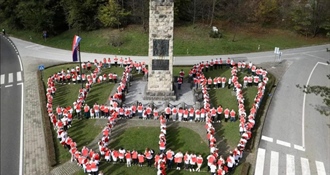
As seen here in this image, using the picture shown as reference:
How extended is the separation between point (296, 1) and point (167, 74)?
112 feet

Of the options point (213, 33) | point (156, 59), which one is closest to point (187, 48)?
point (213, 33)

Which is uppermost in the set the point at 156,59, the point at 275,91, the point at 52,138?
the point at 156,59

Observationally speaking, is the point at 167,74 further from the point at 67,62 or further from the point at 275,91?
the point at 67,62

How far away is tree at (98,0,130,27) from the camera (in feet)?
175

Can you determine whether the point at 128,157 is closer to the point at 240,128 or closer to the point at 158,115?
the point at 158,115

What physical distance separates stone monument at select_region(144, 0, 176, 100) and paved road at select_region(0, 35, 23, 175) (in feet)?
38.5

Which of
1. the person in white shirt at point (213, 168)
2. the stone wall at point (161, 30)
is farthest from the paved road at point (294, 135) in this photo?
the stone wall at point (161, 30)

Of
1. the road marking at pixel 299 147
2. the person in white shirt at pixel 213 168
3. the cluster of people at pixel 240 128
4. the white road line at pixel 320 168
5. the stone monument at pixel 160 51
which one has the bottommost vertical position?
the white road line at pixel 320 168

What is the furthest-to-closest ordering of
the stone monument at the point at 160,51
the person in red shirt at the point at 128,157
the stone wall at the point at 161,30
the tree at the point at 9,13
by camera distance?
1. the tree at the point at 9,13
2. the stone monument at the point at 160,51
3. the stone wall at the point at 161,30
4. the person in red shirt at the point at 128,157

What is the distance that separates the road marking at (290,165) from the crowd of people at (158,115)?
3.12m

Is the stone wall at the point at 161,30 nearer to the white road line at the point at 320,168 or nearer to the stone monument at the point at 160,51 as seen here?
the stone monument at the point at 160,51

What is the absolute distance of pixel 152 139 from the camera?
28.5m

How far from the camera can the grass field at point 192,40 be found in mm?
49375

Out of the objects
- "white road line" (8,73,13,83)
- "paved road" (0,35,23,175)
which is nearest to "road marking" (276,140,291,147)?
"paved road" (0,35,23,175)
